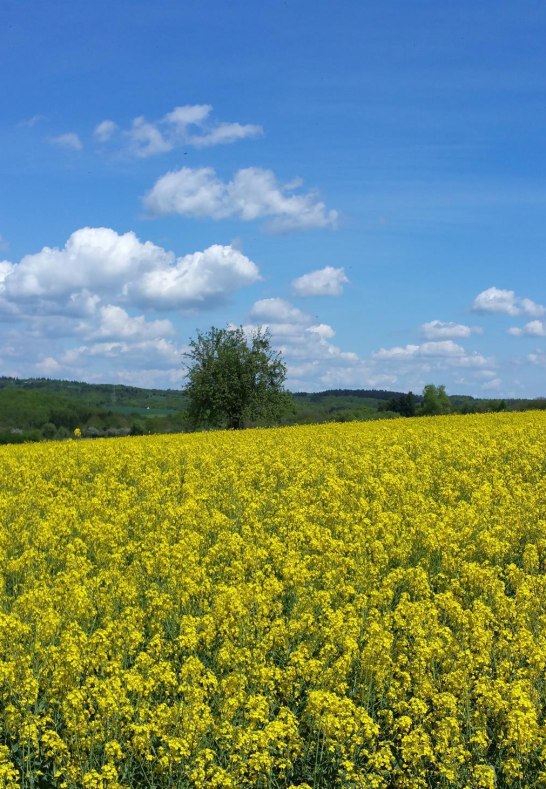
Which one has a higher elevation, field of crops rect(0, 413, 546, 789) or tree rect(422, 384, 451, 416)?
tree rect(422, 384, 451, 416)

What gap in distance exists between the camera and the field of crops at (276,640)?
24.2 ft

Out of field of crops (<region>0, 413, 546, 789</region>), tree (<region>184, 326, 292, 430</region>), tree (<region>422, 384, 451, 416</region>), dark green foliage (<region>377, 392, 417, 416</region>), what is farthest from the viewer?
tree (<region>422, 384, 451, 416</region>)

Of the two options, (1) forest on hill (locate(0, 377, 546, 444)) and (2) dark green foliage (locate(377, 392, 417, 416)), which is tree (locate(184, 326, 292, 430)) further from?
(2) dark green foliage (locate(377, 392, 417, 416))

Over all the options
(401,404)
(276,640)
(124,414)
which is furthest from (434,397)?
(276,640)

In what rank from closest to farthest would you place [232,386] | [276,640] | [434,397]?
[276,640]
[232,386]
[434,397]

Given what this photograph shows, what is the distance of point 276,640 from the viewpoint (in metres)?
9.61

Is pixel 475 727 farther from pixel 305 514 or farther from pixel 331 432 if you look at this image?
pixel 331 432

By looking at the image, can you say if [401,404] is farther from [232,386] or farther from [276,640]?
[276,640]

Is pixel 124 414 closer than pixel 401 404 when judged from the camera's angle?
No

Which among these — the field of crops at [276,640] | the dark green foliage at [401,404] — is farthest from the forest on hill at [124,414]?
the field of crops at [276,640]

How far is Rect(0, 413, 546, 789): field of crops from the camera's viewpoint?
7.38 m

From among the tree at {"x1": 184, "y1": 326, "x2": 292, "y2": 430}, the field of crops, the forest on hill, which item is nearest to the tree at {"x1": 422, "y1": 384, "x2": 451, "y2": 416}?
the forest on hill

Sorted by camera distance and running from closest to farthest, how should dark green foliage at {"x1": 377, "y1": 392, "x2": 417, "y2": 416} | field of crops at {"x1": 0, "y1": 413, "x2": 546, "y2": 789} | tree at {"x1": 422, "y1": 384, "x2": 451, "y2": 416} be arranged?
field of crops at {"x1": 0, "y1": 413, "x2": 546, "y2": 789}, dark green foliage at {"x1": 377, "y1": 392, "x2": 417, "y2": 416}, tree at {"x1": 422, "y1": 384, "x2": 451, "y2": 416}

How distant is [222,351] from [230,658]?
5416 centimetres
